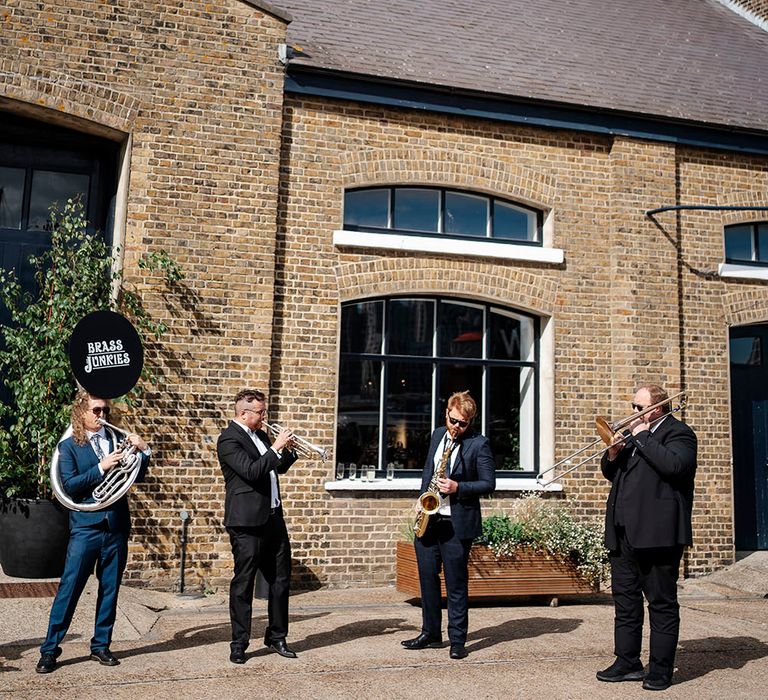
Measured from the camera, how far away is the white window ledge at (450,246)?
1038 cm

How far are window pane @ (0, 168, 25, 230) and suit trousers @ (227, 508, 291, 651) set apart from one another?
5.51 meters

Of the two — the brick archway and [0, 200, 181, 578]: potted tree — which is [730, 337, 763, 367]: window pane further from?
[0, 200, 181, 578]: potted tree

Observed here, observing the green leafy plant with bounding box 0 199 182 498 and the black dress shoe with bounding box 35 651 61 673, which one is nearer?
the black dress shoe with bounding box 35 651 61 673

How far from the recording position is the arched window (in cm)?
1069

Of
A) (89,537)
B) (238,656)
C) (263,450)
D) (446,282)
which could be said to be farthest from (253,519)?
(446,282)

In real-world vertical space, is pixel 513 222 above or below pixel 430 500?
above

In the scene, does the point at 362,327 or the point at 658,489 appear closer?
the point at 658,489

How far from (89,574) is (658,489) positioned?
402 centimetres

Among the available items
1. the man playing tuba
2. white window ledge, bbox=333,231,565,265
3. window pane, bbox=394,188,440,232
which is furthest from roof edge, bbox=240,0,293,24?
the man playing tuba

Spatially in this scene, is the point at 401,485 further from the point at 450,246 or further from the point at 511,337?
the point at 450,246

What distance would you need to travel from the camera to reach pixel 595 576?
30.3 ft

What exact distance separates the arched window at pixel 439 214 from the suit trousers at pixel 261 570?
497cm

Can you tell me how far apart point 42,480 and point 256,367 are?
252 centimetres

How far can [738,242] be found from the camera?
1204 cm
